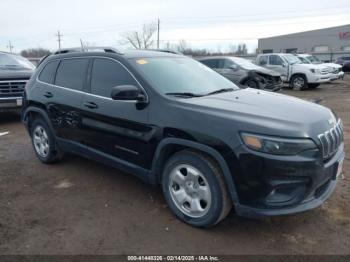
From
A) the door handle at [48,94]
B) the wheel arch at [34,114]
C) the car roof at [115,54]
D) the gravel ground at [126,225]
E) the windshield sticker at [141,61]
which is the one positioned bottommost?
the gravel ground at [126,225]

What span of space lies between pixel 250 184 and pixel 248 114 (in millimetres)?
623

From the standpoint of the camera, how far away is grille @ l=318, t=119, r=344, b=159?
10.1ft

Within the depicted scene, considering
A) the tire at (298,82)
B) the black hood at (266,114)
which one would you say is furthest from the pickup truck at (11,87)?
A: the tire at (298,82)

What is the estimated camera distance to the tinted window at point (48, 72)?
5.18 metres

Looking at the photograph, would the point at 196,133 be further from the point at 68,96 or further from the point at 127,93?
the point at 68,96

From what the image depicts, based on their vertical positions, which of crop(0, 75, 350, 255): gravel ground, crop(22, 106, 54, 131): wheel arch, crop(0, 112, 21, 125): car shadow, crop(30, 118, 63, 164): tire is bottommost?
crop(0, 112, 21, 125): car shadow

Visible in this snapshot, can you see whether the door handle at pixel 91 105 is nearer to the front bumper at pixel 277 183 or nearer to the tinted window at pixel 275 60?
the front bumper at pixel 277 183

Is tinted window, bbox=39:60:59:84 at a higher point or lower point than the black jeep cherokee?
higher

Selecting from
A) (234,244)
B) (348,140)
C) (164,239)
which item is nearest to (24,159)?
(164,239)

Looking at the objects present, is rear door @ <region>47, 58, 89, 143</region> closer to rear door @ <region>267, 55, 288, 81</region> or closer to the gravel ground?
the gravel ground

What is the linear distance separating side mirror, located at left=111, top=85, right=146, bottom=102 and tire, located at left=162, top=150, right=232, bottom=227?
2.39ft

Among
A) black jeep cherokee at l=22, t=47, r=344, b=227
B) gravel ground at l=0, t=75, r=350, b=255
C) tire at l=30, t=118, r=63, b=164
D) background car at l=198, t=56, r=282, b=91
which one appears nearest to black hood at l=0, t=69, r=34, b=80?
tire at l=30, t=118, r=63, b=164

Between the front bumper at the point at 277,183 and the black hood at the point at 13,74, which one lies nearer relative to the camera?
the front bumper at the point at 277,183

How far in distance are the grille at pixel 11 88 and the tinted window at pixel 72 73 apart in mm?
4281
